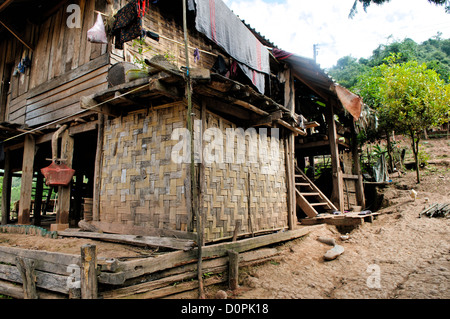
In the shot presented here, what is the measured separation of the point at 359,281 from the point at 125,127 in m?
5.14

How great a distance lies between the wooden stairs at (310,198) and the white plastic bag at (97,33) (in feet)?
19.7

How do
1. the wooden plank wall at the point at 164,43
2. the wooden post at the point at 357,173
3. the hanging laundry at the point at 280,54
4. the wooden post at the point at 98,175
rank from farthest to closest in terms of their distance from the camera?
the wooden post at the point at 357,173
the hanging laundry at the point at 280,54
the wooden plank wall at the point at 164,43
the wooden post at the point at 98,175

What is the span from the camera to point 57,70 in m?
7.44

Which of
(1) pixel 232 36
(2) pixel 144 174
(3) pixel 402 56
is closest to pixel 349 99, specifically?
(1) pixel 232 36

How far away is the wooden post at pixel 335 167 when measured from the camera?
895 centimetres

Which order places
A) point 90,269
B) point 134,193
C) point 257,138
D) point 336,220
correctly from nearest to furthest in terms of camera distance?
1. point 90,269
2. point 134,193
3. point 257,138
4. point 336,220

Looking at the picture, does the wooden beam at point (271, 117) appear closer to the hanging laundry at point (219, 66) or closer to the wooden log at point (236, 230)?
the wooden log at point (236, 230)

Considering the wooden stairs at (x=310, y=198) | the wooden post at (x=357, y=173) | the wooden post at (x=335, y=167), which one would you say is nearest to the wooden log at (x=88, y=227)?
the wooden stairs at (x=310, y=198)

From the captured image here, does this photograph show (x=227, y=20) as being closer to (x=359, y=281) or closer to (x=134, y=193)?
A: (x=134, y=193)

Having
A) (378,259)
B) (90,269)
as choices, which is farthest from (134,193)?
(378,259)

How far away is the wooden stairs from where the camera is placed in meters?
7.75

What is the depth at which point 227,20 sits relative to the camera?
5.67 meters

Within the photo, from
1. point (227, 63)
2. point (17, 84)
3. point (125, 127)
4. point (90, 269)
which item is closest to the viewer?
point (90, 269)

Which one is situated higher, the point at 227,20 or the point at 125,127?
the point at 227,20
